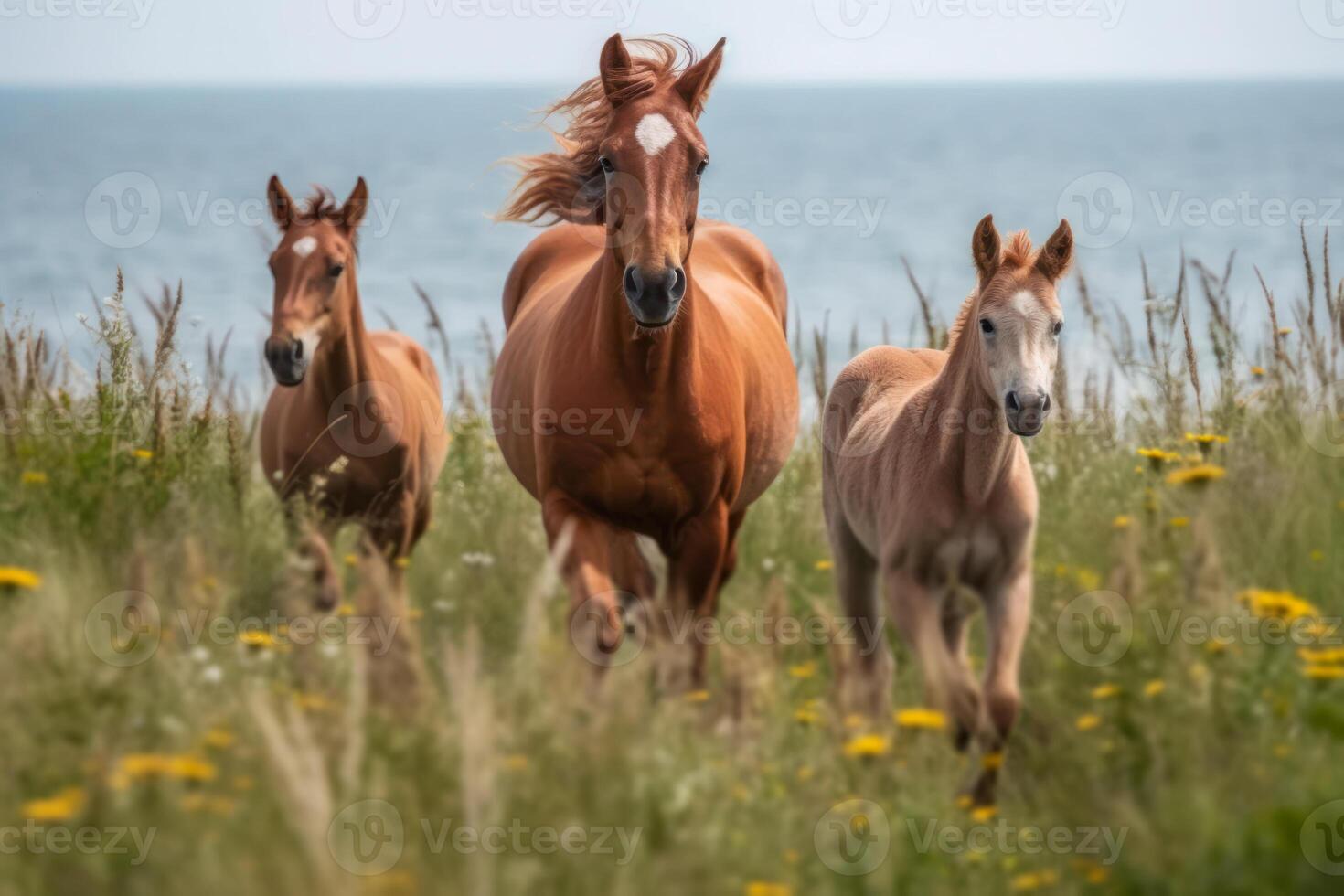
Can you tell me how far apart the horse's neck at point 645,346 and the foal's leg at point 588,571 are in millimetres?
469

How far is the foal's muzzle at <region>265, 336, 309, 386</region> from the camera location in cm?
554

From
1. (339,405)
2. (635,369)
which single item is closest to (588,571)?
(635,369)

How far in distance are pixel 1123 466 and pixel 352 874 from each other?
4463mm

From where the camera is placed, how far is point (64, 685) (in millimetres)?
3322

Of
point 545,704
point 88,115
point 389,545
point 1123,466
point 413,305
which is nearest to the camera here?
point 545,704

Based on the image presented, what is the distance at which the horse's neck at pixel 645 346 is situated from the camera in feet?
15.9

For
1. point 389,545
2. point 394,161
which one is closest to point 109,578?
point 389,545

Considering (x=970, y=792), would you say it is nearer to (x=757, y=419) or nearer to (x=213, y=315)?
(x=757, y=419)

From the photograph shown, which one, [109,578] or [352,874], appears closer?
[352,874]

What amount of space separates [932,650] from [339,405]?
3.20 metres

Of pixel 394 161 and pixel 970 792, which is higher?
pixel 394 161

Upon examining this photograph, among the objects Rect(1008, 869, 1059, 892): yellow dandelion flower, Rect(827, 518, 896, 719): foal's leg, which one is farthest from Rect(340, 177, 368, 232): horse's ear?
Rect(1008, 869, 1059, 892): yellow dandelion flower

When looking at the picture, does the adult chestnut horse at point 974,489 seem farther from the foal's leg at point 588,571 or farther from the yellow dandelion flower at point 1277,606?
the foal's leg at point 588,571

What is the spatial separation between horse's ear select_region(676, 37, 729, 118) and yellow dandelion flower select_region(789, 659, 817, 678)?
6.13 feet
